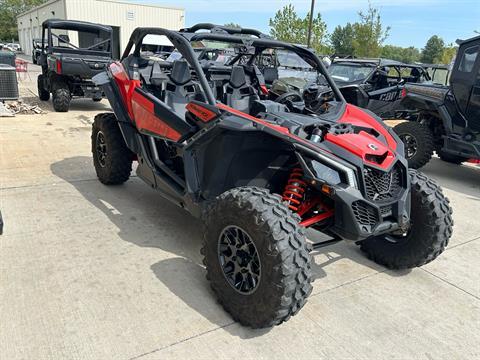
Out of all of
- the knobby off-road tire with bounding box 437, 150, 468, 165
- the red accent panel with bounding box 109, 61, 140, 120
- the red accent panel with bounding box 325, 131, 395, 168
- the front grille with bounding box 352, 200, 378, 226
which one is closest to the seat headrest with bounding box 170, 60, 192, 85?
the red accent panel with bounding box 109, 61, 140, 120

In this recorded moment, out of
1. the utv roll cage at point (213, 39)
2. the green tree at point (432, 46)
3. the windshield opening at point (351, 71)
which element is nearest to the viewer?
the utv roll cage at point (213, 39)

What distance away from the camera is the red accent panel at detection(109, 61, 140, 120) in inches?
163

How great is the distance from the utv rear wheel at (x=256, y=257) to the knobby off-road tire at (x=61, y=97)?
8.24 m

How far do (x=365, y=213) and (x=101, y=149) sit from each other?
340cm

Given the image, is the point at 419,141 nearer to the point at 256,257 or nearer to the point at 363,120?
the point at 363,120

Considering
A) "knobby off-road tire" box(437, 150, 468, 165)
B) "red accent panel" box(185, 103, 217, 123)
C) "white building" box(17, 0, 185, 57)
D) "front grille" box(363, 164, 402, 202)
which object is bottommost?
"knobby off-road tire" box(437, 150, 468, 165)

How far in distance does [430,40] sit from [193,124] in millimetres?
103842

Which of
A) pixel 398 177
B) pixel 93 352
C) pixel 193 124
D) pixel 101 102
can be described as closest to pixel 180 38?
pixel 193 124

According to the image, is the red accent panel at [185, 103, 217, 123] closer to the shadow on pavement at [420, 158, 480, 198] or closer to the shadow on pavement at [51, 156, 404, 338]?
the shadow on pavement at [51, 156, 404, 338]

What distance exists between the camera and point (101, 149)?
4988 millimetres

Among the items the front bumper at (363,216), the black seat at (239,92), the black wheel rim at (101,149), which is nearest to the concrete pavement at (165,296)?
Answer: the black wheel rim at (101,149)

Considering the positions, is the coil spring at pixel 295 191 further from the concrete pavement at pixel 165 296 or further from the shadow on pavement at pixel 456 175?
the shadow on pavement at pixel 456 175

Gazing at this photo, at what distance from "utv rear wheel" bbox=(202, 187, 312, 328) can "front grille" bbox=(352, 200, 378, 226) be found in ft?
1.45

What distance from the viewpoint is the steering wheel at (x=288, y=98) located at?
3.85 meters
